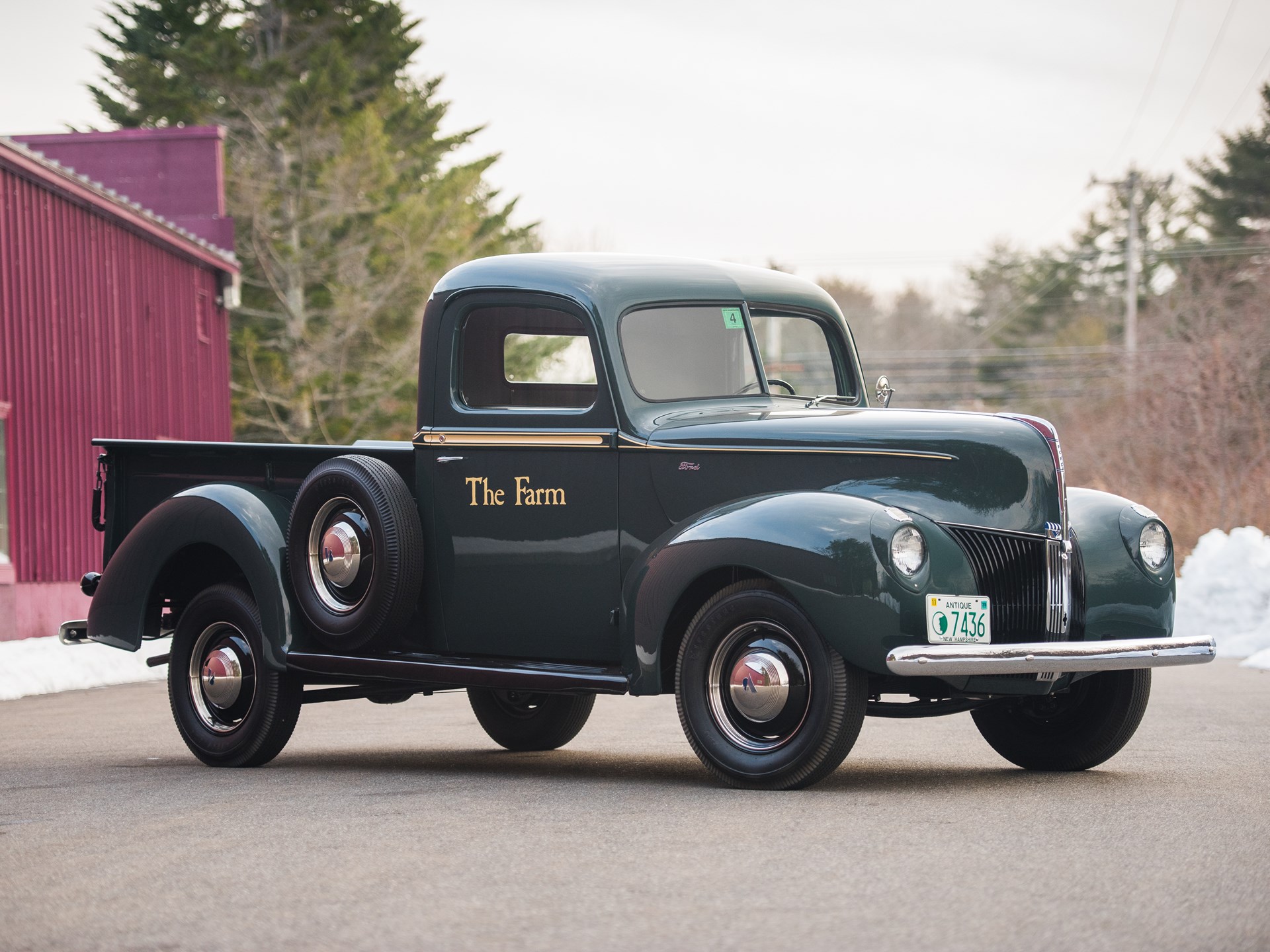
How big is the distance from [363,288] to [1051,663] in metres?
31.6

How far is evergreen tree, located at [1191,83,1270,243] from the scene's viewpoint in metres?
52.9

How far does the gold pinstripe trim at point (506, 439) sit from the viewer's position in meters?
7.61

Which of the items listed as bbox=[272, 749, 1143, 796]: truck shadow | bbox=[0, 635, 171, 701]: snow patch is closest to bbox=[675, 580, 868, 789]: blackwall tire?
bbox=[272, 749, 1143, 796]: truck shadow

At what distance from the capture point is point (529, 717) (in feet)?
30.0

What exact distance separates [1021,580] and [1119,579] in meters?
0.59

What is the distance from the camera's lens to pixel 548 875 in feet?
16.3

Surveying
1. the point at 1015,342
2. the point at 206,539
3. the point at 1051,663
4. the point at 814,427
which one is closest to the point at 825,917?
the point at 1051,663

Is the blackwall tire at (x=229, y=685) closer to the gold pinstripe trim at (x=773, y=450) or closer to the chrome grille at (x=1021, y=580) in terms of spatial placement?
the gold pinstripe trim at (x=773, y=450)

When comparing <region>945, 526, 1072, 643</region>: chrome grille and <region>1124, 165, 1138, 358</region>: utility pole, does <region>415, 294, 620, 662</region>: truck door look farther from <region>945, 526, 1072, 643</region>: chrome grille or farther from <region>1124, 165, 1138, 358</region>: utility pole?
<region>1124, 165, 1138, 358</region>: utility pole

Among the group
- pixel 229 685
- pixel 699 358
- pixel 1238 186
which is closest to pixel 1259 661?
pixel 699 358

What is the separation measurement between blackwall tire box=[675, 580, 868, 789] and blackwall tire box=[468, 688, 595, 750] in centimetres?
228

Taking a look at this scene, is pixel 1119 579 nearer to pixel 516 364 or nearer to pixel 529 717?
pixel 516 364

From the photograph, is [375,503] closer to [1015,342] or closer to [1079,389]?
[1079,389]

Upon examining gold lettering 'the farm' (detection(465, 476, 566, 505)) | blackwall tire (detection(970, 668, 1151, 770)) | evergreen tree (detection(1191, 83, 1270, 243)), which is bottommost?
blackwall tire (detection(970, 668, 1151, 770))
